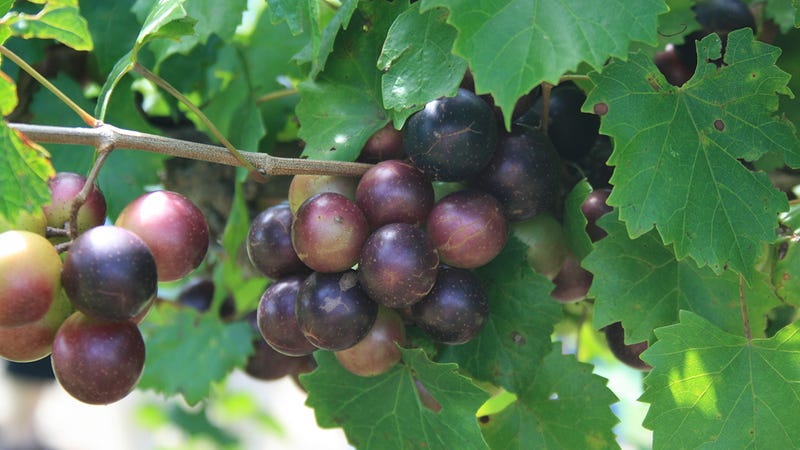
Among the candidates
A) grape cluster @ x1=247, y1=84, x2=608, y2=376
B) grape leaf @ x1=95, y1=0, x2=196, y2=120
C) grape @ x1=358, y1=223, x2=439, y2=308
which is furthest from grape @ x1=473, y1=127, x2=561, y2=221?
grape leaf @ x1=95, y1=0, x2=196, y2=120

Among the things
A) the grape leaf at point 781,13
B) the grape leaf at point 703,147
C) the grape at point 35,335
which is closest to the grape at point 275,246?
the grape at point 35,335

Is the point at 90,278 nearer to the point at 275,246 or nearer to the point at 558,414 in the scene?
the point at 275,246

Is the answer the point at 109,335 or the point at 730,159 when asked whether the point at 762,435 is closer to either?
the point at 730,159

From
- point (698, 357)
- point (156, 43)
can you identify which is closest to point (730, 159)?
point (698, 357)

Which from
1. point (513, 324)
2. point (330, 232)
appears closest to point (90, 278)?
point (330, 232)

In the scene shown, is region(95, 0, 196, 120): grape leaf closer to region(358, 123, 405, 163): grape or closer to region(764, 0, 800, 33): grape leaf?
region(358, 123, 405, 163): grape

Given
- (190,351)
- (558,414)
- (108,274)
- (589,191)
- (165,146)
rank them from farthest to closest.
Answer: (190,351), (558,414), (589,191), (165,146), (108,274)
